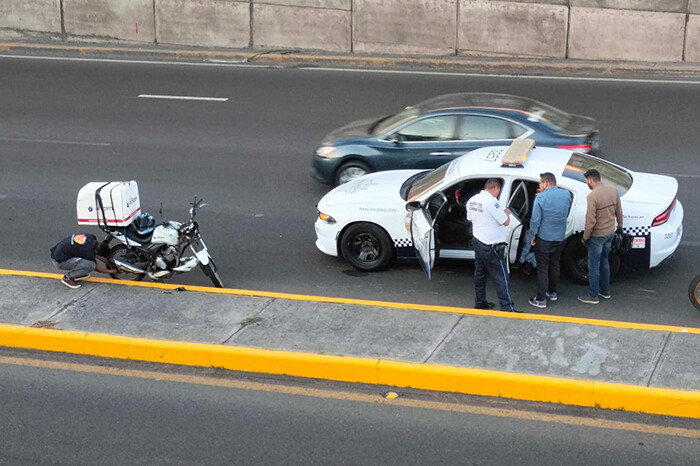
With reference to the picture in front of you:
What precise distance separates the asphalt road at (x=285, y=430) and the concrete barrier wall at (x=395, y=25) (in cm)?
1612

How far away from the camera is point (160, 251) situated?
10.6m

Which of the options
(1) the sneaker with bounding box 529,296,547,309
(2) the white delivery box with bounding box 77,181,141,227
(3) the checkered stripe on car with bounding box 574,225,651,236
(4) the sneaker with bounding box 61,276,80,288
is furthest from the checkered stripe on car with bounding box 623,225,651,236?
(4) the sneaker with bounding box 61,276,80,288

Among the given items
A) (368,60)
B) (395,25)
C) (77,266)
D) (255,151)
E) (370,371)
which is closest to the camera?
(370,371)

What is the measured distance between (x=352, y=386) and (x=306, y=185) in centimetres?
658

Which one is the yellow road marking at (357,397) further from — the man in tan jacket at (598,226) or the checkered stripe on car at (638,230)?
the checkered stripe on car at (638,230)

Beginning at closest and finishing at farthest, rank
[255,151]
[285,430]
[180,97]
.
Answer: [285,430] → [255,151] → [180,97]

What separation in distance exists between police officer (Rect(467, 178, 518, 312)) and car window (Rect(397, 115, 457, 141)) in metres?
3.71

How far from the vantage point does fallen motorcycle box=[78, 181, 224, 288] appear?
1041cm

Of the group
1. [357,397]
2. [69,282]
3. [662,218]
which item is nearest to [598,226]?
[662,218]

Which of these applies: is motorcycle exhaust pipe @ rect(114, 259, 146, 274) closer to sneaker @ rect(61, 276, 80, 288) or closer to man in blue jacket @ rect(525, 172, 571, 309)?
sneaker @ rect(61, 276, 80, 288)

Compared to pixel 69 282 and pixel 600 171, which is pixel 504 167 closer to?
pixel 600 171

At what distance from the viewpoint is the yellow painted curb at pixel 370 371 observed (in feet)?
24.9

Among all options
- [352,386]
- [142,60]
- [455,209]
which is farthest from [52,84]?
[352,386]

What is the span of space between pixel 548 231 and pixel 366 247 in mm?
2278
